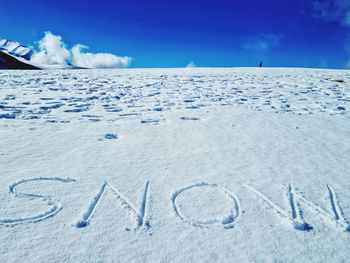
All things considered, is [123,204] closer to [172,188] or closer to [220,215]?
[172,188]

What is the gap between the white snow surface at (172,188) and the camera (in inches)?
63.4

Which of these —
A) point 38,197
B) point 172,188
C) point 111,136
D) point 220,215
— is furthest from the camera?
point 111,136

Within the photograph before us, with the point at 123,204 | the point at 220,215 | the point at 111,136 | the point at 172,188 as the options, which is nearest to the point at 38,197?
the point at 123,204

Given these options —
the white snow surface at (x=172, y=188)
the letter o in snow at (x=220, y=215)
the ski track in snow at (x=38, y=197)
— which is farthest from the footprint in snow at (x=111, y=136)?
the letter o in snow at (x=220, y=215)

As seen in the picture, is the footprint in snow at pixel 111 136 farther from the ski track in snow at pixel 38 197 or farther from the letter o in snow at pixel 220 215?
the letter o in snow at pixel 220 215

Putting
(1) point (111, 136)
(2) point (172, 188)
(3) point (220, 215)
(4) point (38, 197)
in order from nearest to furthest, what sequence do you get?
(3) point (220, 215) → (4) point (38, 197) → (2) point (172, 188) → (1) point (111, 136)

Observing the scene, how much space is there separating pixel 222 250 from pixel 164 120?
2.67 meters

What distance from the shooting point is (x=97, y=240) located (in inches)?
64.1

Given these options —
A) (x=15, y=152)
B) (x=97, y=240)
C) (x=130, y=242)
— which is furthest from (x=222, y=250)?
(x=15, y=152)

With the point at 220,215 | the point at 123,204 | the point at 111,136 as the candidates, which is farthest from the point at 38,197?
the point at 111,136

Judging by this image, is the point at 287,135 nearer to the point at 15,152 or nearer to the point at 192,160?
the point at 192,160

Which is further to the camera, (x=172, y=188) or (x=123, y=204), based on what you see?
(x=172, y=188)

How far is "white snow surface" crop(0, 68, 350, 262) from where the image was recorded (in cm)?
161

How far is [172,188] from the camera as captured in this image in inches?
87.3
